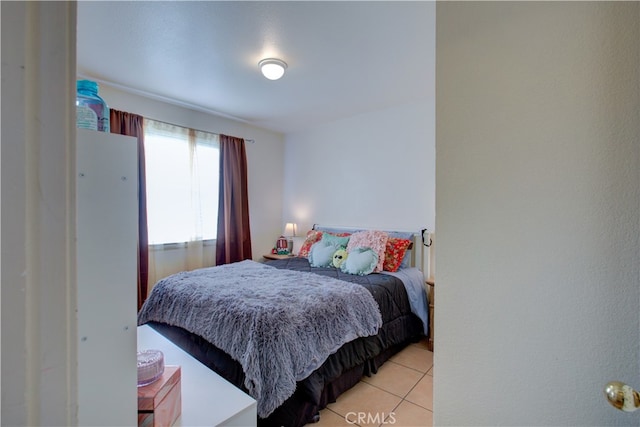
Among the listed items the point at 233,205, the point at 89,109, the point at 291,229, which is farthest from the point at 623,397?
the point at 291,229

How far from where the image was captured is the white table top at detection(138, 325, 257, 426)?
1110mm

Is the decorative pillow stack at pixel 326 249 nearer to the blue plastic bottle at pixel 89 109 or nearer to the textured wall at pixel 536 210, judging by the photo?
the textured wall at pixel 536 210

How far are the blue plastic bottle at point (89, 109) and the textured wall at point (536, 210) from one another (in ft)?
2.94

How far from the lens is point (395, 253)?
3.06 metres

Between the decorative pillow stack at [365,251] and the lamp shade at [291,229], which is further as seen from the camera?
the lamp shade at [291,229]

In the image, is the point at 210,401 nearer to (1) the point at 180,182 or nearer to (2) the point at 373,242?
(2) the point at 373,242

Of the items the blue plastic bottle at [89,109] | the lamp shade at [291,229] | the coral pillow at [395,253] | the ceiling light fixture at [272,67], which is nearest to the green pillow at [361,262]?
the coral pillow at [395,253]

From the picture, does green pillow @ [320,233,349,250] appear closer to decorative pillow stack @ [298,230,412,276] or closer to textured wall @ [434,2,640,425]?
decorative pillow stack @ [298,230,412,276]

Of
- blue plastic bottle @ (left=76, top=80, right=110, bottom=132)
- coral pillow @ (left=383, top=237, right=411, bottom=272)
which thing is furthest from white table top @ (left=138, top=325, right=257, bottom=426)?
coral pillow @ (left=383, top=237, right=411, bottom=272)

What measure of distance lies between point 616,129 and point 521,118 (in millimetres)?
179

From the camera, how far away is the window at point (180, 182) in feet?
10.5

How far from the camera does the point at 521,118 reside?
73 centimetres

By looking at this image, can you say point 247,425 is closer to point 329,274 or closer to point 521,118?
point 521,118

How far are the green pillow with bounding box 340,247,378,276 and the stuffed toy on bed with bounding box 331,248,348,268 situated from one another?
0.33ft
